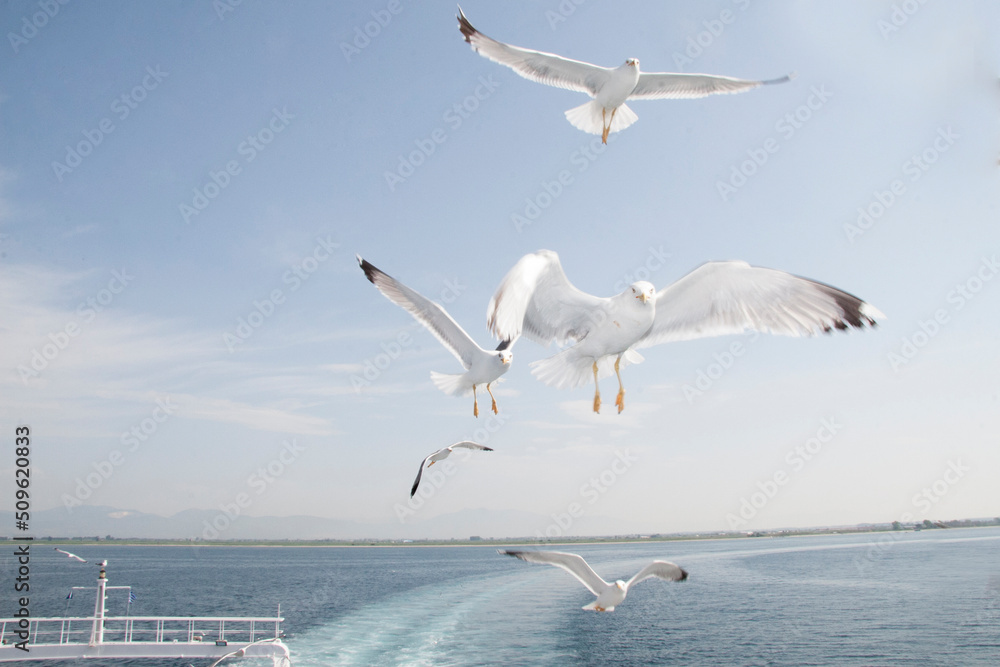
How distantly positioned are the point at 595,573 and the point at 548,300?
6.58ft

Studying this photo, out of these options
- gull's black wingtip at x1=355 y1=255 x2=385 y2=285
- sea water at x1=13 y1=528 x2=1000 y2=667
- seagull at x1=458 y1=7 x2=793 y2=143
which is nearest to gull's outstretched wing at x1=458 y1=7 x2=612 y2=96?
seagull at x1=458 y1=7 x2=793 y2=143

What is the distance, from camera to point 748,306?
4867 mm

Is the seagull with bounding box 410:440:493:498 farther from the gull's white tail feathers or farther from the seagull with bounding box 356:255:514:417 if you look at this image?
the gull's white tail feathers

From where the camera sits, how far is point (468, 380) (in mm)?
6727

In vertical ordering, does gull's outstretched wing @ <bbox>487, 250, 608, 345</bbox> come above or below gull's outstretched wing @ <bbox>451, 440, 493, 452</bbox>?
above

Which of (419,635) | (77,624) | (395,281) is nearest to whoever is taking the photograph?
(395,281)

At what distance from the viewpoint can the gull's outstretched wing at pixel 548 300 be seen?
4.18 m

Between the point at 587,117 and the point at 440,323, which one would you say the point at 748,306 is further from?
→ the point at 587,117

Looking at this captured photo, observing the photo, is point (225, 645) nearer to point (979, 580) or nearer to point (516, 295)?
point (516, 295)

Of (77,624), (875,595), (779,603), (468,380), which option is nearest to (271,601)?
(77,624)

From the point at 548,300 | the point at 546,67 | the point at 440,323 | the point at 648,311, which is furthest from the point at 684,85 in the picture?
the point at 648,311

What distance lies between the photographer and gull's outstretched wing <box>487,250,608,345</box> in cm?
418

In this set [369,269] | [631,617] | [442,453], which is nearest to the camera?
[442,453]

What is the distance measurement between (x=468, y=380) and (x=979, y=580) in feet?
196
